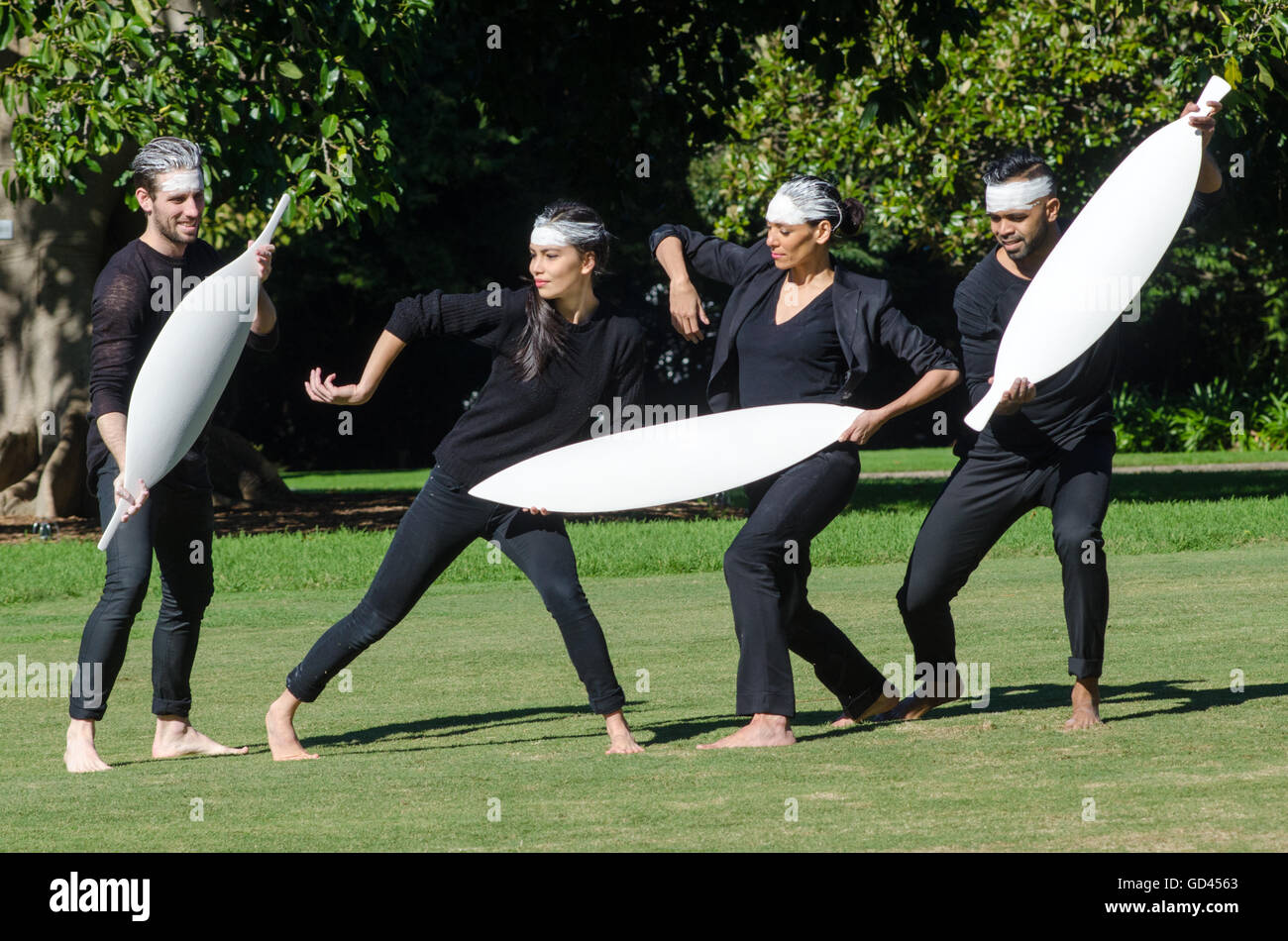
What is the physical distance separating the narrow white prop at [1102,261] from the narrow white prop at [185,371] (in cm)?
269

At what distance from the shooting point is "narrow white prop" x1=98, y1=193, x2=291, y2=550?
19.6 feet

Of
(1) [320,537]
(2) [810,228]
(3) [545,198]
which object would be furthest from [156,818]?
(3) [545,198]

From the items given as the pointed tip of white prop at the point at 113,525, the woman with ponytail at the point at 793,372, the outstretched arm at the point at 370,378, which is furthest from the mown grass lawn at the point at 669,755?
the outstretched arm at the point at 370,378

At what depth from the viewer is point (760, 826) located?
4809 mm

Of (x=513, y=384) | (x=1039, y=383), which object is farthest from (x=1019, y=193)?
(x=513, y=384)

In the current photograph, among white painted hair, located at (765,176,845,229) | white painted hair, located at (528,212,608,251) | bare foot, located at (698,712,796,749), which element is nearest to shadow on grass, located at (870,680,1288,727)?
bare foot, located at (698,712,796,749)

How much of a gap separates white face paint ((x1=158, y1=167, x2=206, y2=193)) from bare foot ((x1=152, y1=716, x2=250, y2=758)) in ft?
6.43

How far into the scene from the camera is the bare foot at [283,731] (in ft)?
20.5

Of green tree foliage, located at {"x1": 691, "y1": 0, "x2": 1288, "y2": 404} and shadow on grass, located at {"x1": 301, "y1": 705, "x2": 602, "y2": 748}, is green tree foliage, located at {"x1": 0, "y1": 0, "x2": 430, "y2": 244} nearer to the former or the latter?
green tree foliage, located at {"x1": 691, "y1": 0, "x2": 1288, "y2": 404}

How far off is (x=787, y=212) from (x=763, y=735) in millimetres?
1881

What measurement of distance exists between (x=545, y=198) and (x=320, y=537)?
16864 millimetres

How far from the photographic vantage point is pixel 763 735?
20.4 ft

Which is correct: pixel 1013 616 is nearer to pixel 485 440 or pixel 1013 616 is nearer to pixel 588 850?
pixel 485 440

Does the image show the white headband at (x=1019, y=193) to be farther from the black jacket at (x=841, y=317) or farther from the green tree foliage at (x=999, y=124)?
the green tree foliage at (x=999, y=124)
